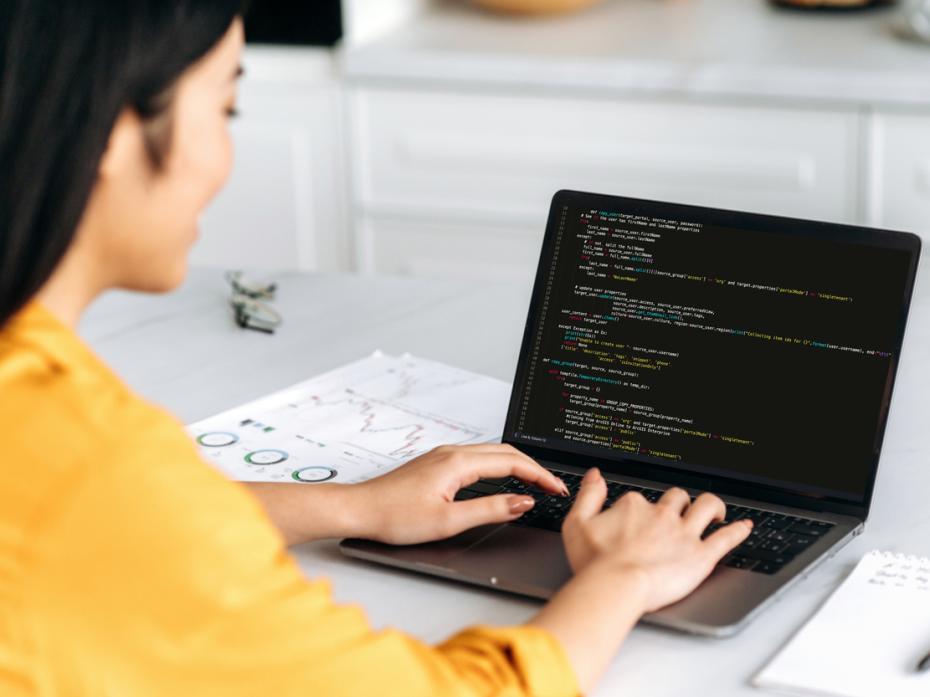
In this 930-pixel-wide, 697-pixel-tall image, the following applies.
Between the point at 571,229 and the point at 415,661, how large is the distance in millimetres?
572

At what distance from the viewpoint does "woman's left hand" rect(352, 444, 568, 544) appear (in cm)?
116

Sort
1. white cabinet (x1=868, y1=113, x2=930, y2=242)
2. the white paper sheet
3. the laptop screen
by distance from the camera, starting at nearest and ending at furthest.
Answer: the laptop screen, the white paper sheet, white cabinet (x1=868, y1=113, x2=930, y2=242)

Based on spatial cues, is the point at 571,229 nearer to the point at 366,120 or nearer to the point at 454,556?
the point at 454,556

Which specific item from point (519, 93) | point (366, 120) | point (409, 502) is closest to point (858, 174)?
point (519, 93)

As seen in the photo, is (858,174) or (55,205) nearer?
(55,205)

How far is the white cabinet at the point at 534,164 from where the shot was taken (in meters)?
2.63

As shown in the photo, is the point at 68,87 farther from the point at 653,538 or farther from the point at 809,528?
the point at 809,528

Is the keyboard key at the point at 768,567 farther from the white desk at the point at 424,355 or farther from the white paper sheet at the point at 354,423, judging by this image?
the white paper sheet at the point at 354,423

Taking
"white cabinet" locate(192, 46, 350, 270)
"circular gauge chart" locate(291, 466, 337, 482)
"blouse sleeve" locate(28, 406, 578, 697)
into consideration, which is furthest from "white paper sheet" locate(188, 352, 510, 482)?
"white cabinet" locate(192, 46, 350, 270)

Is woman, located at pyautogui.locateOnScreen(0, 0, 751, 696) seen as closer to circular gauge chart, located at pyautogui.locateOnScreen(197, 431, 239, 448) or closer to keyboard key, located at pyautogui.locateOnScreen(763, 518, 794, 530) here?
keyboard key, located at pyautogui.locateOnScreen(763, 518, 794, 530)

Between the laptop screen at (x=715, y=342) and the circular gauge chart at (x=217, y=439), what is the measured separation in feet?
0.89

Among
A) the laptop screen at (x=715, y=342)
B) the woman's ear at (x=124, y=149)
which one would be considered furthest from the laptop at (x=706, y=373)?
the woman's ear at (x=124, y=149)

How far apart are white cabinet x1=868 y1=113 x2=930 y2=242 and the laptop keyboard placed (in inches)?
59.1

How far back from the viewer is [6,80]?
2.71 ft
